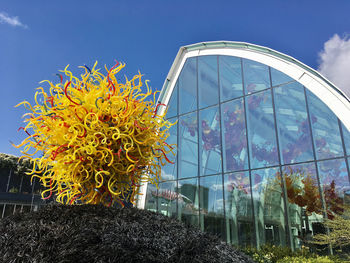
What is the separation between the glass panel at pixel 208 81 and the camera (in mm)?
12616

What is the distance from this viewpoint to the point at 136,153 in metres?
3.46

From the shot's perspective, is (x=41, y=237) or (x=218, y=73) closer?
(x=41, y=237)

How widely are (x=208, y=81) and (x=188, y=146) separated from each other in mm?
3187

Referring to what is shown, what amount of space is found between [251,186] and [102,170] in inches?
315

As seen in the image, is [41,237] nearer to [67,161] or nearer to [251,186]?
[67,161]

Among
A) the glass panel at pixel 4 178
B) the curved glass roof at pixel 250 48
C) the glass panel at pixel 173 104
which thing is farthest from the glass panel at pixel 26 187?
the glass panel at pixel 173 104

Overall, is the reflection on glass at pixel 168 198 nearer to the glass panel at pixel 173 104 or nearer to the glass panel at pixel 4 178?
the glass panel at pixel 173 104

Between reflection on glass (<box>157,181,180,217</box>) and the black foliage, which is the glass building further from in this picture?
the black foliage

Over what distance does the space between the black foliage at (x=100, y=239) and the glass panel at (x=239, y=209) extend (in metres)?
7.57

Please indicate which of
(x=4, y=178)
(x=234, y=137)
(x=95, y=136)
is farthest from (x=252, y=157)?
(x=4, y=178)

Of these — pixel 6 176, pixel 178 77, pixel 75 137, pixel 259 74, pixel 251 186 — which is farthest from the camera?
pixel 6 176

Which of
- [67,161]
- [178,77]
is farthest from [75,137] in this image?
[178,77]

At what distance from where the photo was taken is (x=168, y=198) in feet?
42.6

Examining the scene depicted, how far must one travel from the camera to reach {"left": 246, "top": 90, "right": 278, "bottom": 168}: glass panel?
32.7 feet
